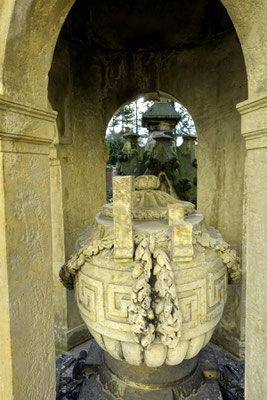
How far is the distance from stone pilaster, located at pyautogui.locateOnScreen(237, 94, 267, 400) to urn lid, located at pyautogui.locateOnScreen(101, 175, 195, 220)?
123 centimetres

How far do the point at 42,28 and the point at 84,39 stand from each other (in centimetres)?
328

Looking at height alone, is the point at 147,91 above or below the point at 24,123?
above

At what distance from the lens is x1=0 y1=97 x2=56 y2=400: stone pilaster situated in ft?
5.57

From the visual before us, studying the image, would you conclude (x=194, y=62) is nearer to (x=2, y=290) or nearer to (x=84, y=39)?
(x=84, y=39)

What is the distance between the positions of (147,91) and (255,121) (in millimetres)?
3687

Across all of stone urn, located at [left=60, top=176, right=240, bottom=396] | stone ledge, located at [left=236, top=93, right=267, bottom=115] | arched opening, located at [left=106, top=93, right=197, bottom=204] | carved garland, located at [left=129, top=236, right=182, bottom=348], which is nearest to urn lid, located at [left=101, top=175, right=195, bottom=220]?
stone urn, located at [left=60, top=176, right=240, bottom=396]

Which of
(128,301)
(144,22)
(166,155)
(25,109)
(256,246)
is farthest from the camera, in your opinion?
(166,155)

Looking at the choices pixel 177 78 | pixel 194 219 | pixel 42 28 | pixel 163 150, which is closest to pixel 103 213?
pixel 194 219

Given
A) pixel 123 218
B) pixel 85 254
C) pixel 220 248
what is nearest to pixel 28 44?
pixel 123 218

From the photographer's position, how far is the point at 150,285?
7.82ft

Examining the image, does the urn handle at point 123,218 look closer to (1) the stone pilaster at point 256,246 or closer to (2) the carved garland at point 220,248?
(2) the carved garland at point 220,248

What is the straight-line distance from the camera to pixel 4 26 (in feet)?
5.30

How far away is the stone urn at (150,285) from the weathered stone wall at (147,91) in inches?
71.4

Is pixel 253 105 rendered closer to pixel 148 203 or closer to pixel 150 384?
pixel 148 203
